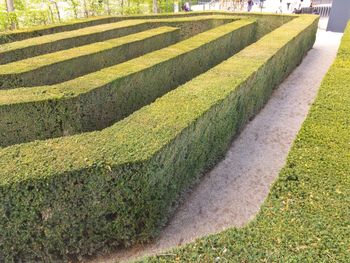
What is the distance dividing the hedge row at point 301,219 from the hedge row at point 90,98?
14.7 ft

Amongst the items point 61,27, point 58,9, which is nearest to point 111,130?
point 61,27

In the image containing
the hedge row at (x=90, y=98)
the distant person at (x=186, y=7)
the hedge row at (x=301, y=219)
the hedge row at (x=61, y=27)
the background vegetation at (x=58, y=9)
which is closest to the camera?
the hedge row at (x=301, y=219)

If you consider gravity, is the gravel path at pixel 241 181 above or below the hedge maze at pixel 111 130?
below

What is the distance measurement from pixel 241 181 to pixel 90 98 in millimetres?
3539

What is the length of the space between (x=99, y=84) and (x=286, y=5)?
76.8ft

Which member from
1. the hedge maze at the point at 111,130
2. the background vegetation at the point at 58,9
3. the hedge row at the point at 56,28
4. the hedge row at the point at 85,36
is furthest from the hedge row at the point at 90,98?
the background vegetation at the point at 58,9

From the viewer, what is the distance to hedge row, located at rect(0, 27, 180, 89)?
856 cm

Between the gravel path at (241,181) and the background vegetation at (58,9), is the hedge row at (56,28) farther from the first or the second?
the gravel path at (241,181)

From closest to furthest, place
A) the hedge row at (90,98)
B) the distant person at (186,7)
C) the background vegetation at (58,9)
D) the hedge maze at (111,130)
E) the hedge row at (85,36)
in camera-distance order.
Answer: the hedge maze at (111,130), the hedge row at (90,98), the hedge row at (85,36), the background vegetation at (58,9), the distant person at (186,7)

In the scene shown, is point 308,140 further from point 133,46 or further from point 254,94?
point 133,46

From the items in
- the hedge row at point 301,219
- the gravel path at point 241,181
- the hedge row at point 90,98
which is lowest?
the gravel path at point 241,181

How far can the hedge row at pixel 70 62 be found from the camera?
856cm

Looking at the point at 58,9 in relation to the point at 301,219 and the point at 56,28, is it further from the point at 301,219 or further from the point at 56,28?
the point at 301,219

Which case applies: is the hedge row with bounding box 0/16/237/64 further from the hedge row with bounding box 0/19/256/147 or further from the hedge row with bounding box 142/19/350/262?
the hedge row with bounding box 142/19/350/262
